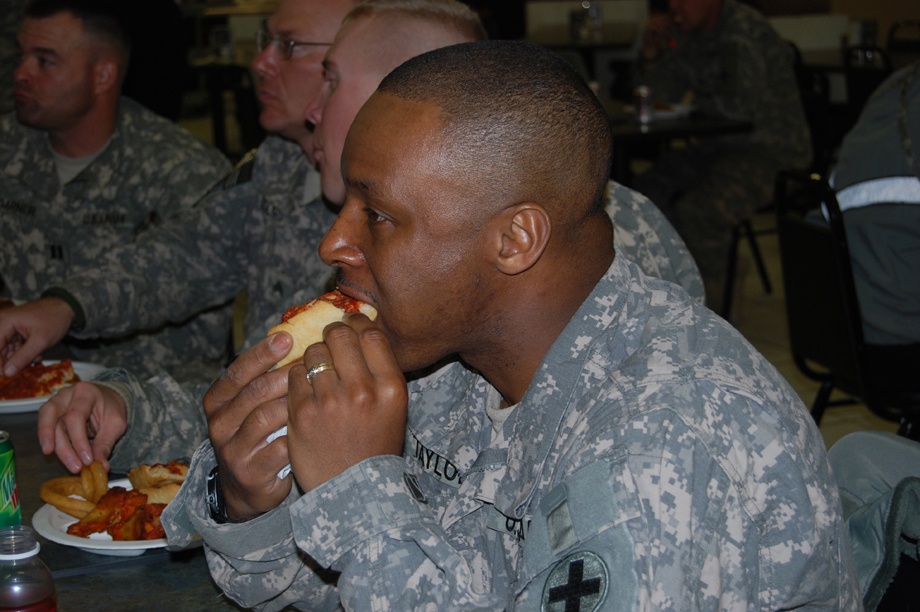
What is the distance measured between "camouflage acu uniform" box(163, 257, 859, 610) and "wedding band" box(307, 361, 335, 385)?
5.5 inches

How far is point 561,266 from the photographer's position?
4.37ft

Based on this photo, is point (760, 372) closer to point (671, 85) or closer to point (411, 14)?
point (411, 14)

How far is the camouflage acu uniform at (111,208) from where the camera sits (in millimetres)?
3273

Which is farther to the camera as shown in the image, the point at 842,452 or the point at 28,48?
the point at 28,48

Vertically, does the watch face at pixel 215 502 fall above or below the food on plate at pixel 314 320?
below

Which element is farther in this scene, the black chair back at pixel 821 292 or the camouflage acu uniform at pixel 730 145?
the camouflage acu uniform at pixel 730 145

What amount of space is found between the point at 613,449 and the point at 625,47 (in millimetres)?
8744

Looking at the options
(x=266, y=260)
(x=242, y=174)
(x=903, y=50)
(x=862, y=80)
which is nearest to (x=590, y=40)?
(x=903, y=50)

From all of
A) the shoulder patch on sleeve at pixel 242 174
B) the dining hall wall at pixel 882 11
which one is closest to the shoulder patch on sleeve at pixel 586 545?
the shoulder patch on sleeve at pixel 242 174

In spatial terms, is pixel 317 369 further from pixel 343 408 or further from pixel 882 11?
pixel 882 11

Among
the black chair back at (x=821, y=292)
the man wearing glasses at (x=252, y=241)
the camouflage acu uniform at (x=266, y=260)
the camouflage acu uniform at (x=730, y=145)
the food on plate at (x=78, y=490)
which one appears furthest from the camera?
the camouflage acu uniform at (x=730, y=145)

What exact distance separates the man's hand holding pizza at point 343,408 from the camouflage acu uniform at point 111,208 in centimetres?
201

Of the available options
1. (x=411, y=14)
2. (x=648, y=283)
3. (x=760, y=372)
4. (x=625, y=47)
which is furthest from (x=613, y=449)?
(x=625, y=47)

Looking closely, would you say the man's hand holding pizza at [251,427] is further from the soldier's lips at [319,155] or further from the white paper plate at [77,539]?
the soldier's lips at [319,155]
